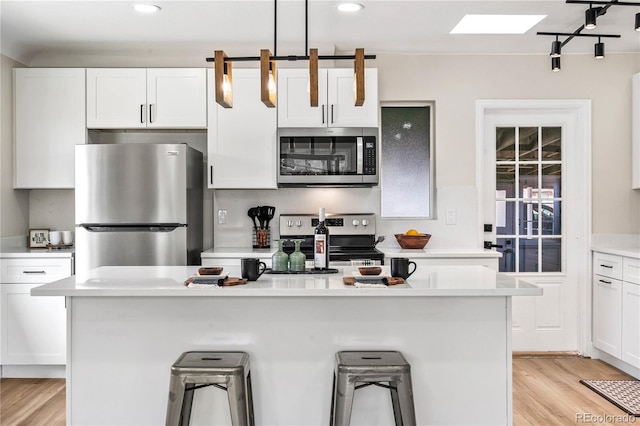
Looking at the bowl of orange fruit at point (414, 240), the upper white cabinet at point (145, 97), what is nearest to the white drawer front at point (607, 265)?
the bowl of orange fruit at point (414, 240)

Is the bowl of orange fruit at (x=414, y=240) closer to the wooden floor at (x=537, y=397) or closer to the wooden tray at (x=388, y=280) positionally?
the wooden floor at (x=537, y=397)

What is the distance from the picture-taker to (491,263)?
13.1 ft

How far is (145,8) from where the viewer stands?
3.40 metres

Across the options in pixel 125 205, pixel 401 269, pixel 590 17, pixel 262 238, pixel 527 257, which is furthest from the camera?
pixel 527 257

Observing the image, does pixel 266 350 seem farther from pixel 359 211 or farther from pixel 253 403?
pixel 359 211

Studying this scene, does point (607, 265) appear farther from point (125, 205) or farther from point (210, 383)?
point (125, 205)

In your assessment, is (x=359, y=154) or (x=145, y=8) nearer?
(x=145, y=8)

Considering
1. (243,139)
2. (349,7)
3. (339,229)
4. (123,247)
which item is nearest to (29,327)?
(123,247)

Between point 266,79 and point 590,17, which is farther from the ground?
point 590,17

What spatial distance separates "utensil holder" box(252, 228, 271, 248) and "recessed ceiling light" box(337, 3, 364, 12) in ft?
5.99

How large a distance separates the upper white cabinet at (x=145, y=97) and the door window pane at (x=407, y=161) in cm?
157

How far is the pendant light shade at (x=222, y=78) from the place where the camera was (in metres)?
2.37

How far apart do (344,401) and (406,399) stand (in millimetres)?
244

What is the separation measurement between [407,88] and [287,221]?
1503 mm
